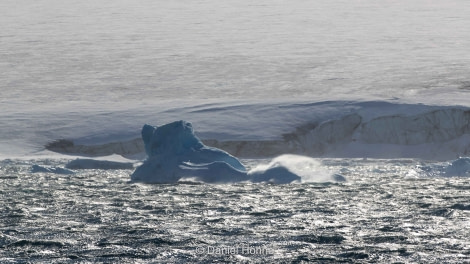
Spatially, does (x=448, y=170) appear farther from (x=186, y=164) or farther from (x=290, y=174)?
(x=186, y=164)

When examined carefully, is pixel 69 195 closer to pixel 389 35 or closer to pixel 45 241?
pixel 45 241

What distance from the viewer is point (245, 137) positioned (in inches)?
517

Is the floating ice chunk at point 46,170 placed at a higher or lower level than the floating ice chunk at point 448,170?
higher

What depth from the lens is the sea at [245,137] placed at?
24.8 feet

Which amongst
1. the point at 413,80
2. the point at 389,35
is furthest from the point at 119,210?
the point at 389,35

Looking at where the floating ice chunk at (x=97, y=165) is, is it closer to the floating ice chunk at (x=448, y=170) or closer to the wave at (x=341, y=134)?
A: the wave at (x=341, y=134)

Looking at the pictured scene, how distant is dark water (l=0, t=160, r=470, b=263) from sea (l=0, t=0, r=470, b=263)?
28 mm

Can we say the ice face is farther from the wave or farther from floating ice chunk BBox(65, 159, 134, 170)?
the wave

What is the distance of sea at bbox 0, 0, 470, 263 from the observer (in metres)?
7.55

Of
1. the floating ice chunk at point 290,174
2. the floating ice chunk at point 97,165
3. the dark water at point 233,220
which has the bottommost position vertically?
the dark water at point 233,220

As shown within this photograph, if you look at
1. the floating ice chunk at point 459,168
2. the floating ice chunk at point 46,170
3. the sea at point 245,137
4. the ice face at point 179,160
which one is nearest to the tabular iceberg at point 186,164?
the ice face at point 179,160

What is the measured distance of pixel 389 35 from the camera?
24.7 metres

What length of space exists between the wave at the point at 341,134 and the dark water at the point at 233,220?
203cm

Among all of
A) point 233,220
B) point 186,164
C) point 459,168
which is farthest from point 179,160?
point 459,168
